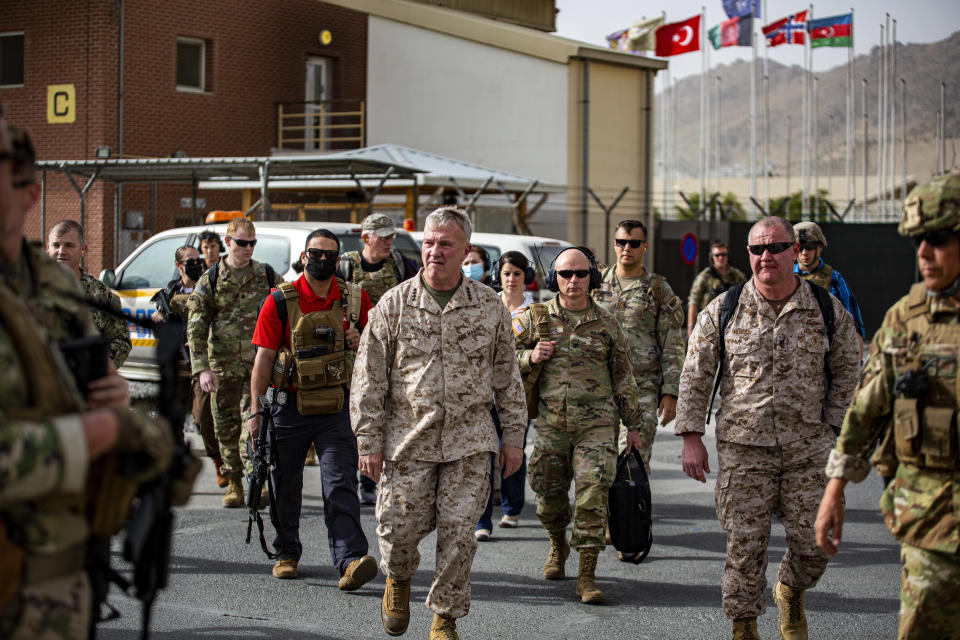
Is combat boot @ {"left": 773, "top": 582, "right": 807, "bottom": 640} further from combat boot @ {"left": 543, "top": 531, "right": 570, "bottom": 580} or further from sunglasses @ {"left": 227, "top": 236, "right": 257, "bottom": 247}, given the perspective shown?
sunglasses @ {"left": 227, "top": 236, "right": 257, "bottom": 247}

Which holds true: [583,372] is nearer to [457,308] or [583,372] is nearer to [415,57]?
[457,308]

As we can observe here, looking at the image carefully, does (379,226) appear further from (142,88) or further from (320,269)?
(142,88)

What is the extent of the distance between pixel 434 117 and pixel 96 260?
11.4 m

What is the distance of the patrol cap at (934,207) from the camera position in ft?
11.7

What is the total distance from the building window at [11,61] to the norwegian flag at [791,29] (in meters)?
24.8

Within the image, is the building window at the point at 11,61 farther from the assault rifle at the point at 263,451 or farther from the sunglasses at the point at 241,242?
the assault rifle at the point at 263,451

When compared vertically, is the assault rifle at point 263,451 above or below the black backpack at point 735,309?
below

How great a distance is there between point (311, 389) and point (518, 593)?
165cm

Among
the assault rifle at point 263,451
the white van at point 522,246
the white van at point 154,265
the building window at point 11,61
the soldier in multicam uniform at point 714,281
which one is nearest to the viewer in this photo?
the assault rifle at point 263,451

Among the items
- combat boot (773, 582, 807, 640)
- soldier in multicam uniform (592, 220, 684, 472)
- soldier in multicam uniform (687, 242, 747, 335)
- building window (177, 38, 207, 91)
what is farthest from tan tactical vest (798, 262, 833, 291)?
building window (177, 38, 207, 91)

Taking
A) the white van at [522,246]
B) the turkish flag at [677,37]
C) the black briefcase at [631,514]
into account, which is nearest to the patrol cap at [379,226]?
the black briefcase at [631,514]

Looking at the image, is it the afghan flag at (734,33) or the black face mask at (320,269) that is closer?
the black face mask at (320,269)

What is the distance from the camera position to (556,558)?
21.5 ft

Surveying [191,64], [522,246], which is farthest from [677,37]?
[522,246]
